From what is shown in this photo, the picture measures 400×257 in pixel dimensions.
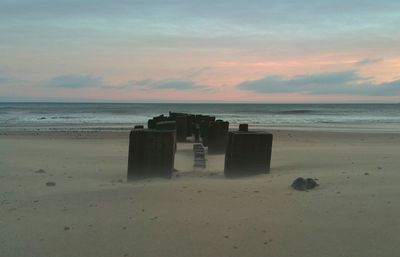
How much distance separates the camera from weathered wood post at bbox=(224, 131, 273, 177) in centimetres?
775

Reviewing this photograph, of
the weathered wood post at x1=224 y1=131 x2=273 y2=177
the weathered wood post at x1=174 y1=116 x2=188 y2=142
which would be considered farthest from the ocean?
the weathered wood post at x1=224 y1=131 x2=273 y2=177

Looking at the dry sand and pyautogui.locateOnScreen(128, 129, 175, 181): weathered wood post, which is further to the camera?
pyautogui.locateOnScreen(128, 129, 175, 181): weathered wood post

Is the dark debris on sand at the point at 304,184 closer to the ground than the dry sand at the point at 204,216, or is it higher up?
higher up

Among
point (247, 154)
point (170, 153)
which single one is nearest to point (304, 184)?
point (247, 154)

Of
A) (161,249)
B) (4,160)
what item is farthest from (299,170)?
(4,160)

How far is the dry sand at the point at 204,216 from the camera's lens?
3990 mm

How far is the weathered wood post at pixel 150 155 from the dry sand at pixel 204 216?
24 centimetres

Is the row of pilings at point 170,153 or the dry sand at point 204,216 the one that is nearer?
the dry sand at point 204,216

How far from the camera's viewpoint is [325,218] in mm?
4570

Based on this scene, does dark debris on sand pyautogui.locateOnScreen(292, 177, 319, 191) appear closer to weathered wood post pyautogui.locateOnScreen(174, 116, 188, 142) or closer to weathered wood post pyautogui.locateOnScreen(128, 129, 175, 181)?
weathered wood post pyautogui.locateOnScreen(128, 129, 175, 181)

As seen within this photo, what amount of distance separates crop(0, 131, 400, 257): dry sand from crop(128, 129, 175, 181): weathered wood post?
9.3 inches

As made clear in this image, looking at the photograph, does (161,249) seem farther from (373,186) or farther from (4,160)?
(4,160)

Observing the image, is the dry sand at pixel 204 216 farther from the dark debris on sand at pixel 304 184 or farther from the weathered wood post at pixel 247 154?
the weathered wood post at pixel 247 154

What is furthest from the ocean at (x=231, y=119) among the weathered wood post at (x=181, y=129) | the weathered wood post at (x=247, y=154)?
the weathered wood post at (x=247, y=154)
